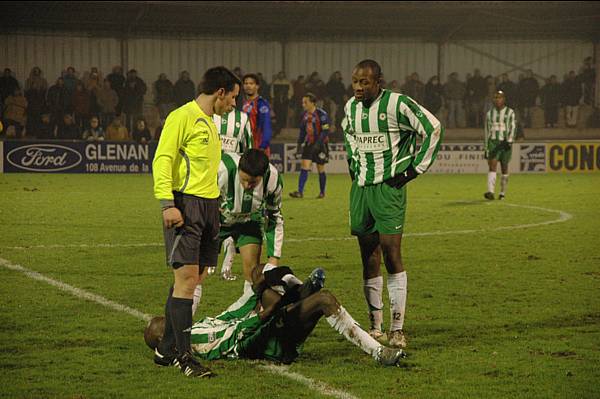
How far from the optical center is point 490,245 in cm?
1359

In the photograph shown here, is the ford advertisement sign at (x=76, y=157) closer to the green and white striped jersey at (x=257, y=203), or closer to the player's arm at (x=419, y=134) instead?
the green and white striped jersey at (x=257, y=203)

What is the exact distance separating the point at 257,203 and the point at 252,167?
582 mm

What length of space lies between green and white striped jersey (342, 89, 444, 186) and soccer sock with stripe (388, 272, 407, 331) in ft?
2.51

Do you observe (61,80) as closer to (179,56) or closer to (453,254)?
(179,56)

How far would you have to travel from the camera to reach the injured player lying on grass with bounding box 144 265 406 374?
21.9ft

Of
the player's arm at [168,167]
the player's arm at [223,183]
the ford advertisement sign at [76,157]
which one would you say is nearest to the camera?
the player's arm at [168,167]

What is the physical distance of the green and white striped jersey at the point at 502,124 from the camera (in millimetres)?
21484

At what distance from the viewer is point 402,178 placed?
7.58 meters

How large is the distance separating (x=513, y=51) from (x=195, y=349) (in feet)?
106

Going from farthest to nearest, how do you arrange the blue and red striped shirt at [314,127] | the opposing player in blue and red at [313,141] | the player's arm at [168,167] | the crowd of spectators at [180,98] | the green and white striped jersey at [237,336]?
the crowd of spectators at [180,98], the blue and red striped shirt at [314,127], the opposing player in blue and red at [313,141], the green and white striped jersey at [237,336], the player's arm at [168,167]

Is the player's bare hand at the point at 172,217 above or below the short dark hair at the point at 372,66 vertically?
below

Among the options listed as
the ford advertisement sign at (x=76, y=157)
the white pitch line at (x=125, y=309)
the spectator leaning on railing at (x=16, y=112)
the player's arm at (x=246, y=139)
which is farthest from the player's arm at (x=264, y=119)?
the spectator leaning on railing at (x=16, y=112)

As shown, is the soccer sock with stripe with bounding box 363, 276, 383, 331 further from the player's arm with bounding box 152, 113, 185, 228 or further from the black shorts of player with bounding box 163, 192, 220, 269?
the player's arm with bounding box 152, 113, 185, 228

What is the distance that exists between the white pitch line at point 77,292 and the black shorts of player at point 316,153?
1105 centimetres
